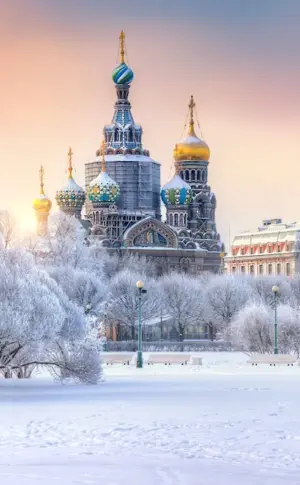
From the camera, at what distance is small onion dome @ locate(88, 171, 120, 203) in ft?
357

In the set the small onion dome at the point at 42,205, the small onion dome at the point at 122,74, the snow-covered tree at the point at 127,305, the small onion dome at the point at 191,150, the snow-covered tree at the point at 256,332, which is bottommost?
the snow-covered tree at the point at 256,332

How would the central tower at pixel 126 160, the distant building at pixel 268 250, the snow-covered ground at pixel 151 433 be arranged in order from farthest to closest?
1. the distant building at pixel 268 250
2. the central tower at pixel 126 160
3. the snow-covered ground at pixel 151 433

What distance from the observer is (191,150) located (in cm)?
11875

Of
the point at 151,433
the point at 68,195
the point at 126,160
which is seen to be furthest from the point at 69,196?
the point at 151,433

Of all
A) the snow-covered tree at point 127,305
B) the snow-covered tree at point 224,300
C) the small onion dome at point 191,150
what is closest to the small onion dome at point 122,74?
the small onion dome at point 191,150

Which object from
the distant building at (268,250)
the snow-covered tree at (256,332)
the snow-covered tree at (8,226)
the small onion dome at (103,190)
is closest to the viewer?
the snow-covered tree at (256,332)

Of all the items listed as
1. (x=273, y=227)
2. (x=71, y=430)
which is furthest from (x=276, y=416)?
(x=273, y=227)

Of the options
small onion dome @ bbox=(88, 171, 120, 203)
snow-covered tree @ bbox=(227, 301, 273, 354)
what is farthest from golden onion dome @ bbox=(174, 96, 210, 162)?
snow-covered tree @ bbox=(227, 301, 273, 354)

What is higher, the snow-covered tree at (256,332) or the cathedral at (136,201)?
the cathedral at (136,201)

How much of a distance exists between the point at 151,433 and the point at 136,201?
89.5 metres

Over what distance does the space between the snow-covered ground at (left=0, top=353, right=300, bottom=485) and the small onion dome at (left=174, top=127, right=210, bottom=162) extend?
3236 inches

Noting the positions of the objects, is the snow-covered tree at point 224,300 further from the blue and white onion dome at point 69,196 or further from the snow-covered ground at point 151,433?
the snow-covered ground at point 151,433

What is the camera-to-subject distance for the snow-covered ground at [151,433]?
20.1 m

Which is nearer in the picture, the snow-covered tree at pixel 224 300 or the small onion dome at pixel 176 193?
the snow-covered tree at pixel 224 300
